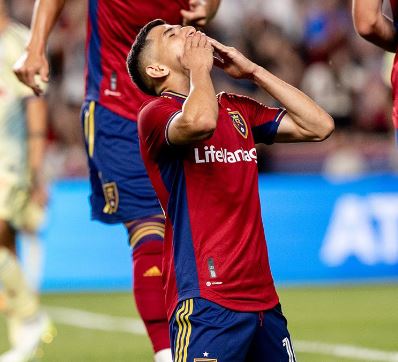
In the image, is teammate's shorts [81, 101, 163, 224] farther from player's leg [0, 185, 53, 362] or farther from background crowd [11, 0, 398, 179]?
background crowd [11, 0, 398, 179]

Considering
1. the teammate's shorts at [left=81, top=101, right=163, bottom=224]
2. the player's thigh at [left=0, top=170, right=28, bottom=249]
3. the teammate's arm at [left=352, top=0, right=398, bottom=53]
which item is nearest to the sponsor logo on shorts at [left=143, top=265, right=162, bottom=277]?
the teammate's shorts at [left=81, top=101, right=163, bottom=224]

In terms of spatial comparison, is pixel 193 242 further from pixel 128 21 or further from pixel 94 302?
pixel 94 302

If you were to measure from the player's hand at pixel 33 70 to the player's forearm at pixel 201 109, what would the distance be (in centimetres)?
147

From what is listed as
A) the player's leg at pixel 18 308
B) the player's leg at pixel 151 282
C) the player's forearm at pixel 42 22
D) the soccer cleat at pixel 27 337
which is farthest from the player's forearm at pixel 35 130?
the player's leg at pixel 151 282

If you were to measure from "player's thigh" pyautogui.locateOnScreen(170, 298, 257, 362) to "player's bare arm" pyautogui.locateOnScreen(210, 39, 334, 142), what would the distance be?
81cm

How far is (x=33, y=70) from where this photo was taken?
584cm

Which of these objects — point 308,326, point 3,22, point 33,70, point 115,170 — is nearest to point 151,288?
point 115,170

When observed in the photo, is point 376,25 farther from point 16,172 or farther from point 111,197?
point 16,172

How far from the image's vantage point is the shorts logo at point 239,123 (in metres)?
4.76

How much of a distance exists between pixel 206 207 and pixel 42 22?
1.93 meters

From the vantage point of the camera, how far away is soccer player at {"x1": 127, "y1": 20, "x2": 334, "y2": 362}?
4523 mm

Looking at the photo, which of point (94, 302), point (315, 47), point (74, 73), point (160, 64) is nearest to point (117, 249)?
point (94, 302)

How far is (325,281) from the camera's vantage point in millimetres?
12227

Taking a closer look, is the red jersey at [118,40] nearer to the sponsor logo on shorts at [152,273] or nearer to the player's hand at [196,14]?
the player's hand at [196,14]
